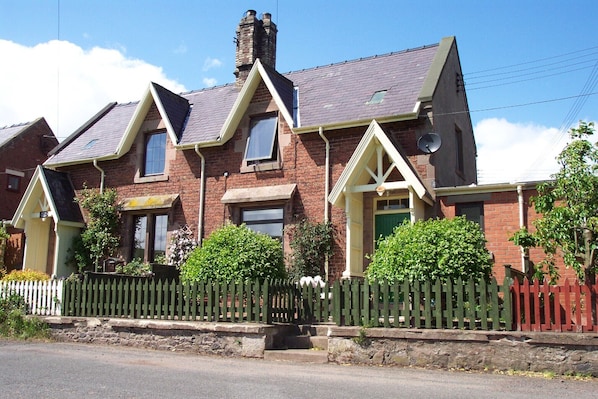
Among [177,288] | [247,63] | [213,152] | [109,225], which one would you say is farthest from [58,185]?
[177,288]

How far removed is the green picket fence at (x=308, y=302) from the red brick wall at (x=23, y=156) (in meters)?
16.4

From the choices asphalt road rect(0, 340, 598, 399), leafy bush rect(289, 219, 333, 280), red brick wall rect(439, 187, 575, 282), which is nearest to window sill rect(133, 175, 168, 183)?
leafy bush rect(289, 219, 333, 280)

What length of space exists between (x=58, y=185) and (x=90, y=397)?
46.2 ft

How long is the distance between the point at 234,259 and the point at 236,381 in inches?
167

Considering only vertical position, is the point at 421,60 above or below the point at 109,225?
above

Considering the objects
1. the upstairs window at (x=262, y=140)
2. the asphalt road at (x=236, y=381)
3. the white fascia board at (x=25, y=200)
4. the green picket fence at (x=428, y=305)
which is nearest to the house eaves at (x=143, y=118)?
the upstairs window at (x=262, y=140)

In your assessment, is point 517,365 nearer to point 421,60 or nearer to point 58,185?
point 421,60

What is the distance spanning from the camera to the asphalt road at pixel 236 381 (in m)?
7.20

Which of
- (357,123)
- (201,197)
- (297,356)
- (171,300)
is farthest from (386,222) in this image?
(171,300)

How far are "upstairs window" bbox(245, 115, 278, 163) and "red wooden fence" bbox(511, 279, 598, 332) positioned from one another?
9.02m

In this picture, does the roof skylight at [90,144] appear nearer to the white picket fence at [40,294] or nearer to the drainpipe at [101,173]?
the drainpipe at [101,173]

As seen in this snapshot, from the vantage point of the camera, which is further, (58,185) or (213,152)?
(58,185)

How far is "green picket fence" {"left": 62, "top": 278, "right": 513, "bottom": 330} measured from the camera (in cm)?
955

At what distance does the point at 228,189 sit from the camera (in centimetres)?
1717
